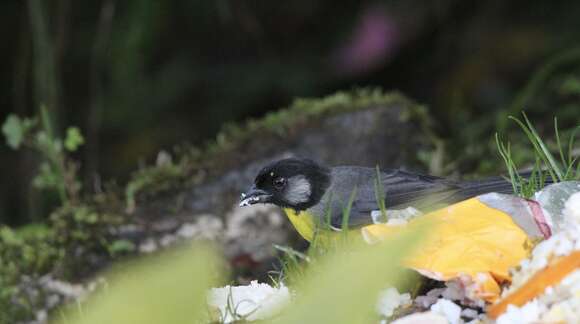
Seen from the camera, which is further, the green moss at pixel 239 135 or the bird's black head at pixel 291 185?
the green moss at pixel 239 135

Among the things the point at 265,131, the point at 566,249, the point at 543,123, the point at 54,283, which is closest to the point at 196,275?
the point at 566,249

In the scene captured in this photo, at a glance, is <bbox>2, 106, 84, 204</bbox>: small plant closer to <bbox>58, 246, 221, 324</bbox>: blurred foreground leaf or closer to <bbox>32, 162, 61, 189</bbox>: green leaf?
<bbox>32, 162, 61, 189</bbox>: green leaf

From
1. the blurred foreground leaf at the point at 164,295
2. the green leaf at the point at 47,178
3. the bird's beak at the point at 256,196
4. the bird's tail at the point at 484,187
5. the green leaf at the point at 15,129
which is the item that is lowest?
the bird's tail at the point at 484,187

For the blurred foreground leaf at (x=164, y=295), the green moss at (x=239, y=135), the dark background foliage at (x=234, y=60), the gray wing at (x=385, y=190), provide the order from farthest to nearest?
1. the dark background foliage at (x=234, y=60)
2. the green moss at (x=239, y=135)
3. the gray wing at (x=385, y=190)
4. the blurred foreground leaf at (x=164, y=295)

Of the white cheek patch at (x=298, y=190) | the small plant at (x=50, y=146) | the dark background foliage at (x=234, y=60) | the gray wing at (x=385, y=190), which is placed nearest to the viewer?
the gray wing at (x=385, y=190)

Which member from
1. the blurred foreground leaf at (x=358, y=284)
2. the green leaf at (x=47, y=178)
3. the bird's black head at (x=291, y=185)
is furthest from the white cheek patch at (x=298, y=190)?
the blurred foreground leaf at (x=358, y=284)

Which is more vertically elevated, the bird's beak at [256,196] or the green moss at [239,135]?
the green moss at [239,135]

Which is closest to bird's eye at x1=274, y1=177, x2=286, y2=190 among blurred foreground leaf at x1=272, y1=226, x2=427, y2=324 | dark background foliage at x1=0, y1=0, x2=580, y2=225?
blurred foreground leaf at x1=272, y1=226, x2=427, y2=324

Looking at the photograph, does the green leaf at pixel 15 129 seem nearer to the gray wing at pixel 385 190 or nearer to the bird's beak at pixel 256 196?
the bird's beak at pixel 256 196
